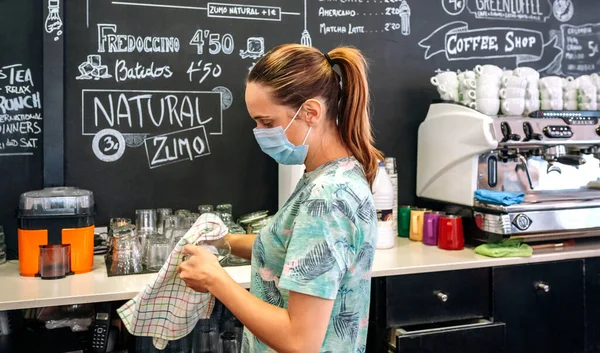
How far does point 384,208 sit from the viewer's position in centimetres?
257

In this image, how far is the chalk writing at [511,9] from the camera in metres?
3.15

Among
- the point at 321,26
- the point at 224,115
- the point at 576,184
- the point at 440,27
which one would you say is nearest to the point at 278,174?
the point at 224,115

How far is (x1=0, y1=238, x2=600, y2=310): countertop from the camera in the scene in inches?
69.9

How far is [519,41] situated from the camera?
3.24 metres

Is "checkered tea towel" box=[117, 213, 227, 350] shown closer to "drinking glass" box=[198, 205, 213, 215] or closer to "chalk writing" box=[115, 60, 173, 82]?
"drinking glass" box=[198, 205, 213, 215]

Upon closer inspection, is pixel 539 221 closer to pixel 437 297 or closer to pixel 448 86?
pixel 437 297

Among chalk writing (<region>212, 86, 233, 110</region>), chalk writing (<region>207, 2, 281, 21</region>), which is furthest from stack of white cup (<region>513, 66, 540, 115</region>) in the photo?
chalk writing (<region>212, 86, 233, 110</region>)

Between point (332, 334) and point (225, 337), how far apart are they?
42.5 inches

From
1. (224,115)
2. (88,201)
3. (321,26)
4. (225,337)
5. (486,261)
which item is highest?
(321,26)

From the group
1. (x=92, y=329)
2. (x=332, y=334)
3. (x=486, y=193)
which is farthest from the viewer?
(x=486, y=193)

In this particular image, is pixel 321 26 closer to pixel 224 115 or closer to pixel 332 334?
pixel 224 115

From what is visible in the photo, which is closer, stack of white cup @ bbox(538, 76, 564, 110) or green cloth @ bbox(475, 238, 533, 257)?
green cloth @ bbox(475, 238, 533, 257)

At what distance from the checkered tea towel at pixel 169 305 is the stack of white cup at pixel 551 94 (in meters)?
1.97

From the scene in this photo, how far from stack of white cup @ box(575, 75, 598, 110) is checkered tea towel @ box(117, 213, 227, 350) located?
2154 mm
